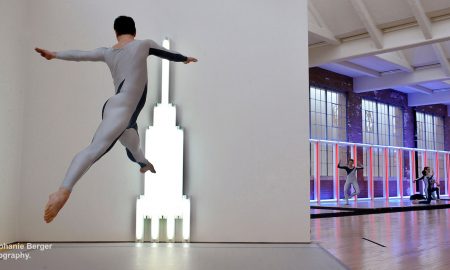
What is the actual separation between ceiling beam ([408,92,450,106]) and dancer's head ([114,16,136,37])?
61.0 ft

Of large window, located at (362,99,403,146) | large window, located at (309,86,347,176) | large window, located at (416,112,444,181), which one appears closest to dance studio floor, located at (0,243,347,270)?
large window, located at (309,86,347,176)

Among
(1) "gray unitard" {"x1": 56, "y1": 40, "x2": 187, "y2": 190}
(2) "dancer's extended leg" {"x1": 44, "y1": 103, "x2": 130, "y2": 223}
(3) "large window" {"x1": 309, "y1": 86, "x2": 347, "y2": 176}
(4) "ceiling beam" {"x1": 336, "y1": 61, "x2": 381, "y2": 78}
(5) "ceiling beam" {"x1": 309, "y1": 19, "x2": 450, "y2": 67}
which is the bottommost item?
(2) "dancer's extended leg" {"x1": 44, "y1": 103, "x2": 130, "y2": 223}

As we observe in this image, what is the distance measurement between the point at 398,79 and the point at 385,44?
5.26 m

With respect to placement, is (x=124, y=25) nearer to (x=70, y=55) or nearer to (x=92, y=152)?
(x=70, y=55)

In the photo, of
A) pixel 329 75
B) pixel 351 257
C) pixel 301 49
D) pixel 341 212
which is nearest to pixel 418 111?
pixel 329 75

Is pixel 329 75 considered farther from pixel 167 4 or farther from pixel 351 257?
pixel 351 257

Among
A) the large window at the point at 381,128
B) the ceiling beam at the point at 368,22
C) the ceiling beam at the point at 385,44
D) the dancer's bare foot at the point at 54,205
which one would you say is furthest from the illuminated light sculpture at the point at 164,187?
the large window at the point at 381,128

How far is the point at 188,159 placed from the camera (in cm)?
629

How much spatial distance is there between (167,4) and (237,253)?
11.3ft

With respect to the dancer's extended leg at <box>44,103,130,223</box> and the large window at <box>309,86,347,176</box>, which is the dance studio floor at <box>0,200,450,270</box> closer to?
the dancer's extended leg at <box>44,103,130,223</box>

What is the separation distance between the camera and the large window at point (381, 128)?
728 inches

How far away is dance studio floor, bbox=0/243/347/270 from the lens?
4.34m

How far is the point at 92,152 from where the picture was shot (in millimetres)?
3094

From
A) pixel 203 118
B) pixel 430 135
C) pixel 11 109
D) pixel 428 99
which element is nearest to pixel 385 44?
pixel 203 118
